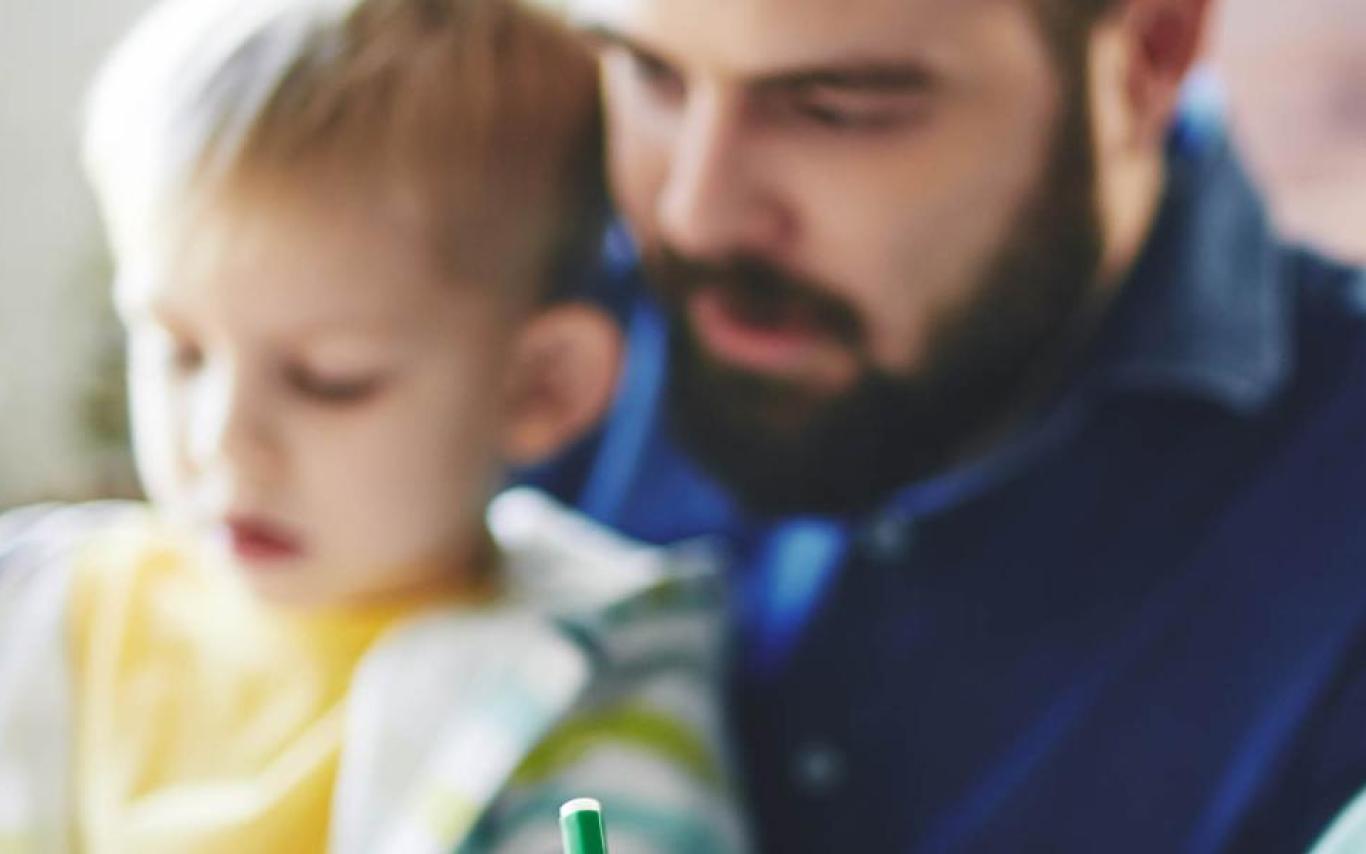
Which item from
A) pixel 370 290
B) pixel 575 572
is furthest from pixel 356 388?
pixel 575 572

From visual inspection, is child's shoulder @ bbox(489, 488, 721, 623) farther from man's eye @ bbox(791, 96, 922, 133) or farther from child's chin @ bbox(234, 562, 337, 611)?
man's eye @ bbox(791, 96, 922, 133)

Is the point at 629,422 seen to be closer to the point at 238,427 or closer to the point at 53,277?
the point at 238,427

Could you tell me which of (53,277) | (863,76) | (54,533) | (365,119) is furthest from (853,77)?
(53,277)

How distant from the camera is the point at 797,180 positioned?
2.47 ft

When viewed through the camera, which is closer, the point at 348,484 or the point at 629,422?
the point at 348,484

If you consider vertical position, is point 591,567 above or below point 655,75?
below

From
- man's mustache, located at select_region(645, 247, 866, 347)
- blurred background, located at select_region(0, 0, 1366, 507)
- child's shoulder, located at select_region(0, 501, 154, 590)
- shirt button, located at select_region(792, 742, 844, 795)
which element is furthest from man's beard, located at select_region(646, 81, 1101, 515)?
blurred background, located at select_region(0, 0, 1366, 507)

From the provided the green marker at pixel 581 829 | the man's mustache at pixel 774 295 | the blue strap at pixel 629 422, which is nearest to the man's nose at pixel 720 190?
the man's mustache at pixel 774 295

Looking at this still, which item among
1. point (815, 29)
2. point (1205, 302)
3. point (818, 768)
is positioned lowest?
point (818, 768)

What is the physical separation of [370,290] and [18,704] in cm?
24

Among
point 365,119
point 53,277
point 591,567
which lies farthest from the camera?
point 53,277

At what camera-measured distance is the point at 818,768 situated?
77 cm

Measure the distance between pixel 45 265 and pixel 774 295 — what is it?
1.60 ft

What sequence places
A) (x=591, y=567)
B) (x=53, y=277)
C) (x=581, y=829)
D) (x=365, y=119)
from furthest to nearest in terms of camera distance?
(x=53, y=277) → (x=591, y=567) → (x=365, y=119) → (x=581, y=829)
